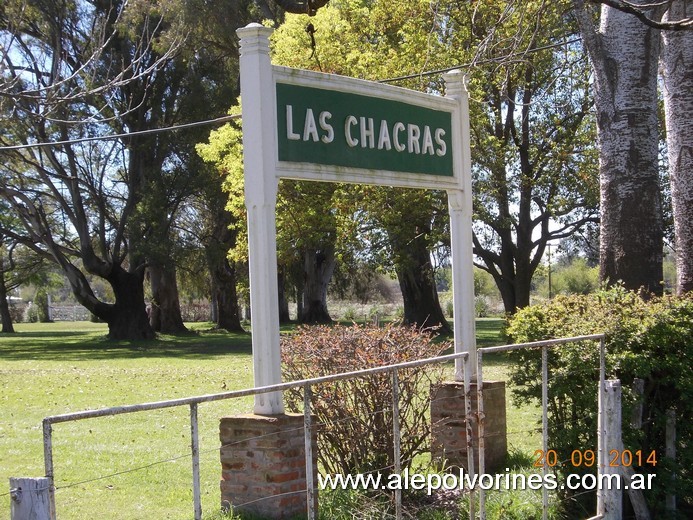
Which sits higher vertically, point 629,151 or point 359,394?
point 629,151

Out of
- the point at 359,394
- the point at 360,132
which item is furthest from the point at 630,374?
the point at 360,132

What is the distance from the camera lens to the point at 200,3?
1270 inches

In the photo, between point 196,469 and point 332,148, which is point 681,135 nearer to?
point 332,148

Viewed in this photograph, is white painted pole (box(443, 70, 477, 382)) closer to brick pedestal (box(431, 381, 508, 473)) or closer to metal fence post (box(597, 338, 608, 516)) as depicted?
brick pedestal (box(431, 381, 508, 473))

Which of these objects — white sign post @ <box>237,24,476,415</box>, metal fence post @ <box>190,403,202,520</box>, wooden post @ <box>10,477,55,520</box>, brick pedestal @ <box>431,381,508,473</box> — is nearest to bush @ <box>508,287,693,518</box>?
brick pedestal @ <box>431,381,508,473</box>

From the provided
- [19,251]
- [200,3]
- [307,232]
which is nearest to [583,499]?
[307,232]

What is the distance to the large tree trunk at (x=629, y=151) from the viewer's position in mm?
9281

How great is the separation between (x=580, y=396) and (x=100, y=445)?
6647mm

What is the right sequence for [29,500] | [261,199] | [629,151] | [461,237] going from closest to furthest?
1. [29,500]
2. [261,199]
3. [461,237]
4. [629,151]

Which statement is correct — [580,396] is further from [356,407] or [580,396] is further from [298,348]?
[298,348]

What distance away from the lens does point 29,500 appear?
3168mm

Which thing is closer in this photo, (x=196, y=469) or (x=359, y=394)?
(x=196, y=469)

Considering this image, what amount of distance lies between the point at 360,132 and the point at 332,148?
39 centimetres

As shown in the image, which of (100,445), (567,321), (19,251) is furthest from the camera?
(19,251)
